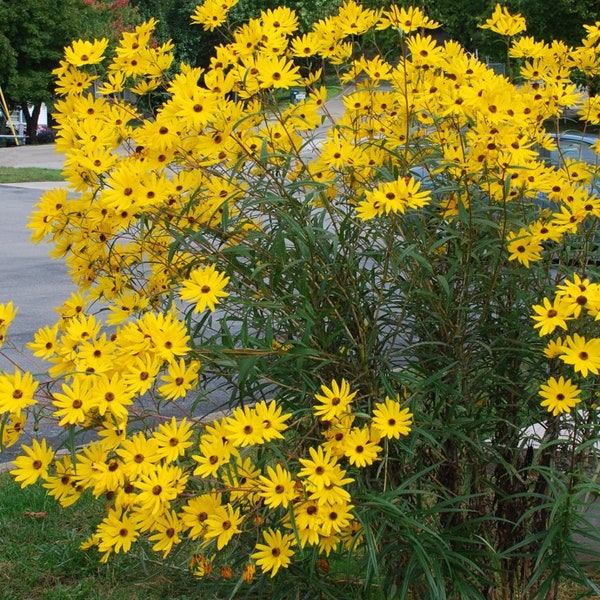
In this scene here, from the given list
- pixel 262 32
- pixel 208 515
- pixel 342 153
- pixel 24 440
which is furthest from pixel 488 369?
pixel 24 440

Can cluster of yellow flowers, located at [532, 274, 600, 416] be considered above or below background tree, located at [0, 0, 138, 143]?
above

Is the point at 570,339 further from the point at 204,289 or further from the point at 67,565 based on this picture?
the point at 67,565

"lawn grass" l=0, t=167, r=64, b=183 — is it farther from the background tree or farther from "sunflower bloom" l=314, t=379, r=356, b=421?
"sunflower bloom" l=314, t=379, r=356, b=421

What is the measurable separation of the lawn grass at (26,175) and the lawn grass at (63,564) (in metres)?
17.8

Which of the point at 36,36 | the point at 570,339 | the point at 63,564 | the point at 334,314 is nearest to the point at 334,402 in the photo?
the point at 334,314

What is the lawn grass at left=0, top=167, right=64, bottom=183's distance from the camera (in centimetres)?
2206

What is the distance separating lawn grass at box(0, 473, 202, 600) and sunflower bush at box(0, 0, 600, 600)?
44cm

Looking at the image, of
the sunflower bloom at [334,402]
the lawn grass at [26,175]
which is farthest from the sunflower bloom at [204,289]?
the lawn grass at [26,175]

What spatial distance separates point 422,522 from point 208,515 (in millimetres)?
658

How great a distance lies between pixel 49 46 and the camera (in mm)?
37562

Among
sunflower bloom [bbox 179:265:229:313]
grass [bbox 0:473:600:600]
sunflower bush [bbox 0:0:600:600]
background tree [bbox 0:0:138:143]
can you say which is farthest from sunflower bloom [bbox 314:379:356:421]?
background tree [bbox 0:0:138:143]

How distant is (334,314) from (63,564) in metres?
1.68

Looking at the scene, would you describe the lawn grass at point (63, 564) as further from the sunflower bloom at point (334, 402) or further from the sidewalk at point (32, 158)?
the sidewalk at point (32, 158)

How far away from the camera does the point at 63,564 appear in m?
3.56
